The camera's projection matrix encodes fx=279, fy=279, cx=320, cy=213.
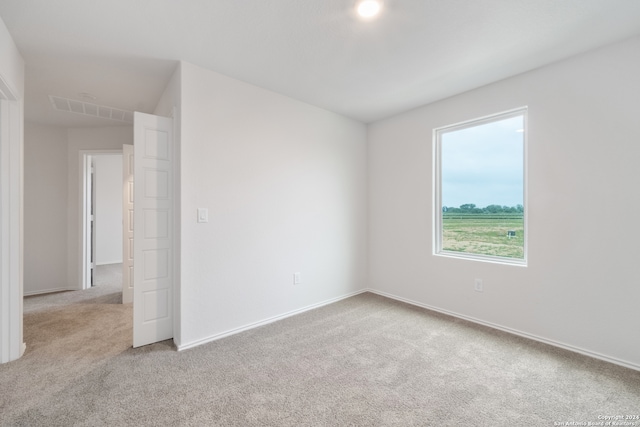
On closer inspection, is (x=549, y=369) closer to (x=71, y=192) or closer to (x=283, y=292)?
(x=283, y=292)

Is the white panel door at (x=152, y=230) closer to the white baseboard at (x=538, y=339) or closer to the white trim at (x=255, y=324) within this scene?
the white trim at (x=255, y=324)

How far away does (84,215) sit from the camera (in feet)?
13.9

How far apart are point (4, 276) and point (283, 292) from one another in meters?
2.22

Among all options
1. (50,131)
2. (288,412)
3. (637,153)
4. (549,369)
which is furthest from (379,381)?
(50,131)

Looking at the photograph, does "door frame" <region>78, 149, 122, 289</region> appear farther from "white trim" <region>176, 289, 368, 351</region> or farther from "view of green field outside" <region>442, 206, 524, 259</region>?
"view of green field outside" <region>442, 206, 524, 259</region>

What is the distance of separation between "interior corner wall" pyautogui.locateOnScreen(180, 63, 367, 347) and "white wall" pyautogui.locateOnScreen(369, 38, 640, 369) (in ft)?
4.41

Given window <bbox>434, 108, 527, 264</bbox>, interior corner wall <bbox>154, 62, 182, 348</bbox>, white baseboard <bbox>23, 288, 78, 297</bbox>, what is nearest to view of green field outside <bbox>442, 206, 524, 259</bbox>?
window <bbox>434, 108, 527, 264</bbox>

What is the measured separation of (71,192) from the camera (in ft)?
13.9

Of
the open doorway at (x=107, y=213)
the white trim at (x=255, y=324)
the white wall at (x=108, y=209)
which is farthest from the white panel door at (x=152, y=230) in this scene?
the white wall at (x=108, y=209)

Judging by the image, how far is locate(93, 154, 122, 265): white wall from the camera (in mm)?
6293

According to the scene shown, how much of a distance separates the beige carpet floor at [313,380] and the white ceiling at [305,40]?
244cm

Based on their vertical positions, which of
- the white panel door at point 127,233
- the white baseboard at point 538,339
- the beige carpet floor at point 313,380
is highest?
the white panel door at point 127,233

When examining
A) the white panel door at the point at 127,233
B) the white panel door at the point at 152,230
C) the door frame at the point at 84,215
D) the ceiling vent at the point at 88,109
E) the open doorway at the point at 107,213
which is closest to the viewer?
the white panel door at the point at 152,230

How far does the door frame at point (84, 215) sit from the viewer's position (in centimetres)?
420
